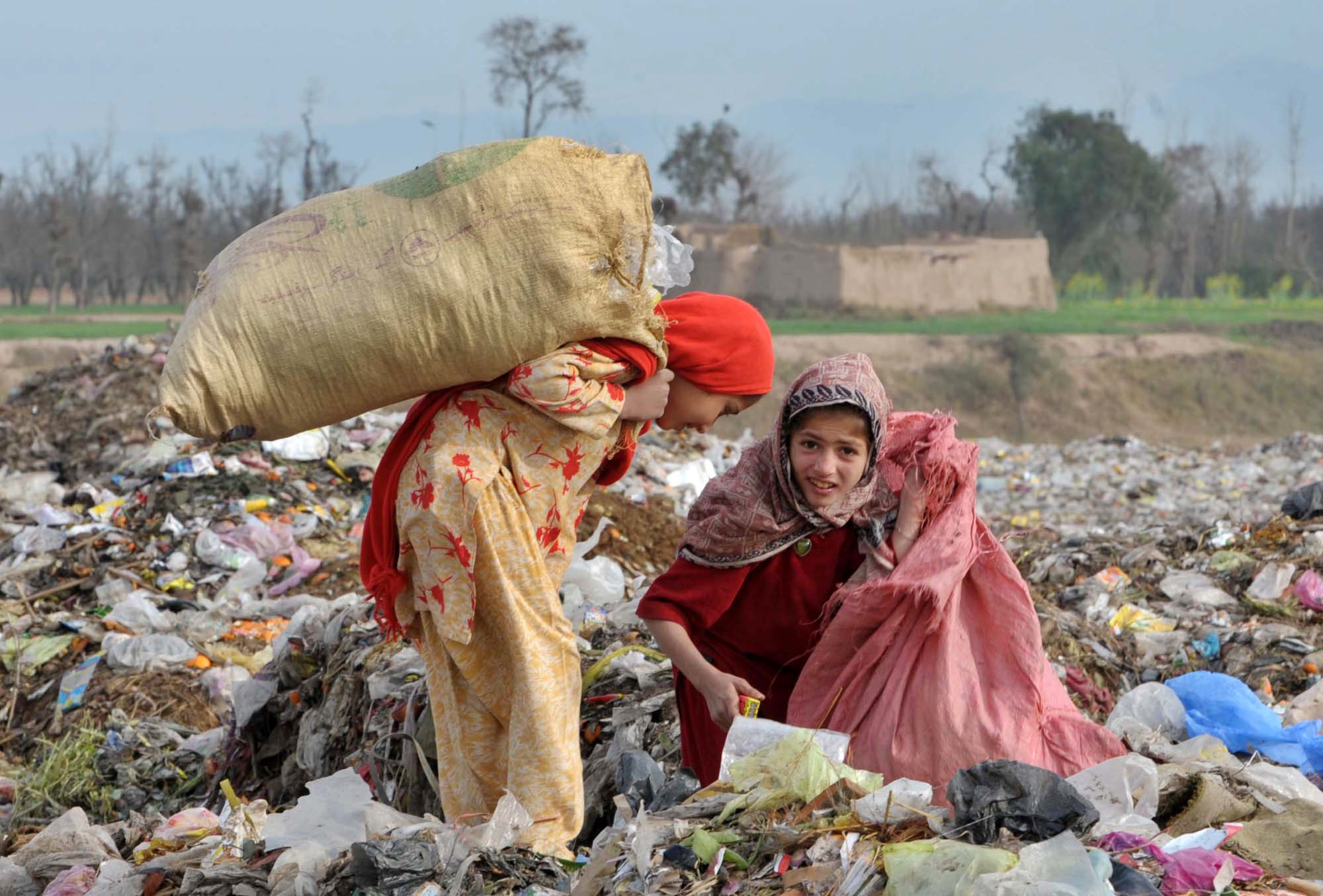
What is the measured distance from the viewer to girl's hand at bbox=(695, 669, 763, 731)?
8.43 ft

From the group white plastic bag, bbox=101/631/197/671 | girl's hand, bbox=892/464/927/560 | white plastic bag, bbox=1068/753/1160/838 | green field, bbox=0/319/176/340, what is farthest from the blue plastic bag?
green field, bbox=0/319/176/340

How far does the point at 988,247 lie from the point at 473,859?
28632mm

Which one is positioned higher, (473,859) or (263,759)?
(473,859)

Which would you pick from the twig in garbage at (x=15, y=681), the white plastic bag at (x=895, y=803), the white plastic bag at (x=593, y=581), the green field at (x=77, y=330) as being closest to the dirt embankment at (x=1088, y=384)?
the green field at (x=77, y=330)

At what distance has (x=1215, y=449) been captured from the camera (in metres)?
14.6

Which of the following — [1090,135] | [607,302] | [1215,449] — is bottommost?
[1215,449]

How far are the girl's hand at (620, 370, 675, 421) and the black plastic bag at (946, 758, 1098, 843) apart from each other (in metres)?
1.02

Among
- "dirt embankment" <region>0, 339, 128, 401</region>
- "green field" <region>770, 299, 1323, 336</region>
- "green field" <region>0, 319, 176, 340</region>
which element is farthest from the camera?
"green field" <region>770, 299, 1323, 336</region>

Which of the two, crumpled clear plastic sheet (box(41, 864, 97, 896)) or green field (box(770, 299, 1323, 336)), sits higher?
green field (box(770, 299, 1323, 336))

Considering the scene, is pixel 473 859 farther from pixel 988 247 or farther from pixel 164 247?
pixel 164 247

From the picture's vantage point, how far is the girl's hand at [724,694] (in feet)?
8.43

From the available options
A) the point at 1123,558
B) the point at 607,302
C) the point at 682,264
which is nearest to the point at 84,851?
the point at 607,302

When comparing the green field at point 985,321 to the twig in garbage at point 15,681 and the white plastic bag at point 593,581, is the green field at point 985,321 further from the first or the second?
the white plastic bag at point 593,581

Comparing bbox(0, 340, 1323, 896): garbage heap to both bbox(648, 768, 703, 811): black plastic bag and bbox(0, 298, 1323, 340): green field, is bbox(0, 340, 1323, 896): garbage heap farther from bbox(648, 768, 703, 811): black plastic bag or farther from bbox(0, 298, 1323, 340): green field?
bbox(0, 298, 1323, 340): green field
